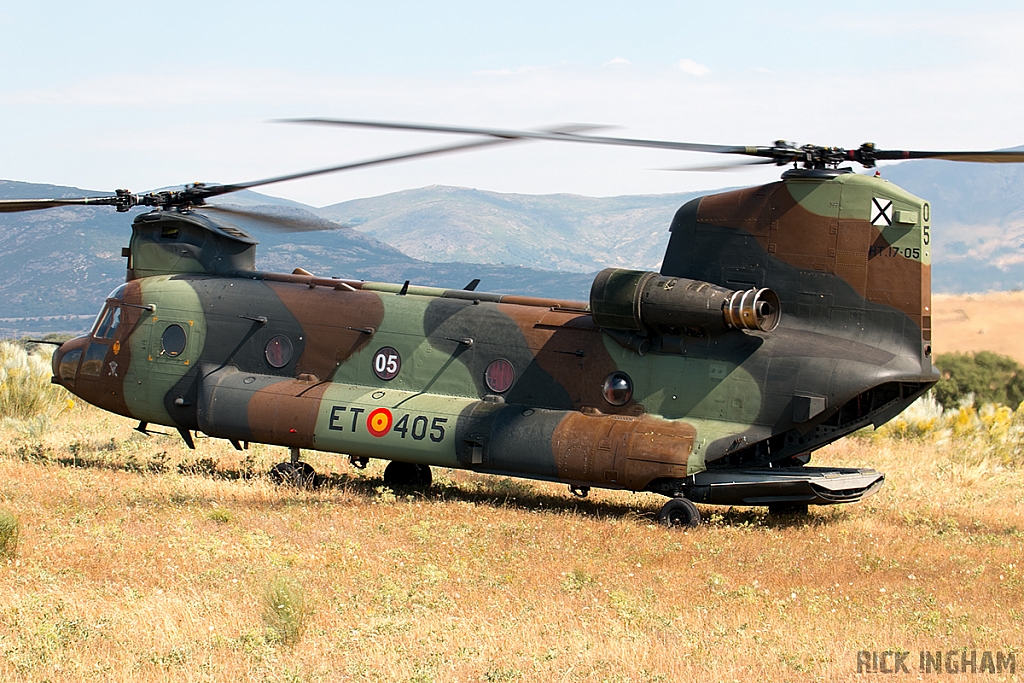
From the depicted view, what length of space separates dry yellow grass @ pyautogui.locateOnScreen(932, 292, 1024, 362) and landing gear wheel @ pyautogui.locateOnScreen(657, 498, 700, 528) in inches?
631

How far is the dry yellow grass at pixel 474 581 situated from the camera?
29.8 feet

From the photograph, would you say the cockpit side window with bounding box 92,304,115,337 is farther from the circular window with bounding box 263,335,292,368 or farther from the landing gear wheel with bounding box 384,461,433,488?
the landing gear wheel with bounding box 384,461,433,488

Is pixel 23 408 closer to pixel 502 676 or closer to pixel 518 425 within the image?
pixel 518 425

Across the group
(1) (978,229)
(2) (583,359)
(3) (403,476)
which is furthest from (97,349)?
(1) (978,229)

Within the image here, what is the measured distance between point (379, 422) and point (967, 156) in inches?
333

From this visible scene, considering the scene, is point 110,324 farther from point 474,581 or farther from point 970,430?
point 970,430

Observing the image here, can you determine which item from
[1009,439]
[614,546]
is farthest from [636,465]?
[1009,439]

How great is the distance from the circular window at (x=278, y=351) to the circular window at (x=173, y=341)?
57.7 inches

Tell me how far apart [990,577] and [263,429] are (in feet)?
32.7

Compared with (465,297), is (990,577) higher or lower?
lower

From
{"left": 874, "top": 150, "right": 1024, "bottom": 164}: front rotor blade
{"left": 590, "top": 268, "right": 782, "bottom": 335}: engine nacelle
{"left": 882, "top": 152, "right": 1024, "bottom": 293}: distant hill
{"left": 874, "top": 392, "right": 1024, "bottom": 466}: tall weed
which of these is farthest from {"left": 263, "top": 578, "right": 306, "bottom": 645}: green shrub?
{"left": 882, "top": 152, "right": 1024, "bottom": 293}: distant hill

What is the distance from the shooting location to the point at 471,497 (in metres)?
16.5

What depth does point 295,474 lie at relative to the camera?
55.0ft

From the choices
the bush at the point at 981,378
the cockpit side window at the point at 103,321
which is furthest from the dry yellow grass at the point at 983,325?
the cockpit side window at the point at 103,321
